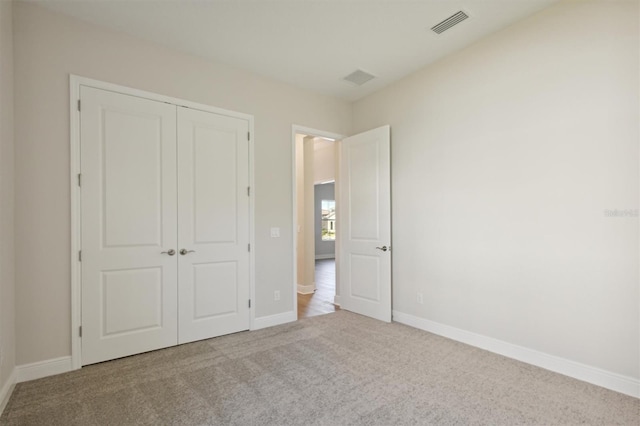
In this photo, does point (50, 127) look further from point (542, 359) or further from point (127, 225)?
point (542, 359)

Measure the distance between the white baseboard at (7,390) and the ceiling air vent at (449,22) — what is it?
4.36 m

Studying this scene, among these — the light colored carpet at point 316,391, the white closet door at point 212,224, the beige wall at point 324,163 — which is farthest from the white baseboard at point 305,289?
the beige wall at point 324,163

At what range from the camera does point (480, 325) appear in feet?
10.5

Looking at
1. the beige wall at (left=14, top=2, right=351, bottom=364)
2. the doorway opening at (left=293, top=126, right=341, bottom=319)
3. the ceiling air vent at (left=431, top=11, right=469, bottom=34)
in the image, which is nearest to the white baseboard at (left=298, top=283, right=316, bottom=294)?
the doorway opening at (left=293, top=126, right=341, bottom=319)

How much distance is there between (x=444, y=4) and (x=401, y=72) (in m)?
1.21

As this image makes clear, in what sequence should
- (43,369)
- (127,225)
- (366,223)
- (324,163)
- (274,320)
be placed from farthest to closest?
1. (324,163)
2. (366,223)
3. (274,320)
4. (127,225)
5. (43,369)

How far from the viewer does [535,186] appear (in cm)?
282

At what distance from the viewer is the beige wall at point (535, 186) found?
2.40m

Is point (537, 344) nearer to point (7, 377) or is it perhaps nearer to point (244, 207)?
point (244, 207)

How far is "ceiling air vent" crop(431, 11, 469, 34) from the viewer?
2.80 metres

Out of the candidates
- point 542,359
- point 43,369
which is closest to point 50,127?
point 43,369

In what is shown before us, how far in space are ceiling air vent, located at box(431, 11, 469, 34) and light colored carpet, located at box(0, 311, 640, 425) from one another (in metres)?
2.99

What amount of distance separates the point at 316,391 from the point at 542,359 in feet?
6.39

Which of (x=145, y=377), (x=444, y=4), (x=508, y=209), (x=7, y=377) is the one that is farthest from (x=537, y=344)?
(x=7, y=377)
